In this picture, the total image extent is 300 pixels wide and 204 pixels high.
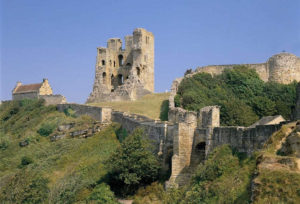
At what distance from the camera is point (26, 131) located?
44.5 m

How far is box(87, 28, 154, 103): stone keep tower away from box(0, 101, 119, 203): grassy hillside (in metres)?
7.60

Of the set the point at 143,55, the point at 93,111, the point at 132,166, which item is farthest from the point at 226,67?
the point at 132,166

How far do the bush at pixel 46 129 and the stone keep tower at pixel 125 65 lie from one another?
10.5 meters

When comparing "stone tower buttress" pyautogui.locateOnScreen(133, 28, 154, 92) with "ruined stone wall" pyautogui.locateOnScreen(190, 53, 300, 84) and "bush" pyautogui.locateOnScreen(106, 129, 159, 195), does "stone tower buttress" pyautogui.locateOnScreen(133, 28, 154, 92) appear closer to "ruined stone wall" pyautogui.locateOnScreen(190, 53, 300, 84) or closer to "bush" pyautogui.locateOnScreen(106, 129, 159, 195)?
"ruined stone wall" pyautogui.locateOnScreen(190, 53, 300, 84)

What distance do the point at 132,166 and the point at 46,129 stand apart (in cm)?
1903

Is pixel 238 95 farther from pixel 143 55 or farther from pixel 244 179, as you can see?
pixel 244 179

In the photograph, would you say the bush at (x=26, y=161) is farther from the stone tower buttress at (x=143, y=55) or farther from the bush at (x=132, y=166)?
the stone tower buttress at (x=143, y=55)

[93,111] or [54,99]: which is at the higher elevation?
[54,99]

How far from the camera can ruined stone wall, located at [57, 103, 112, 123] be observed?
40.0m

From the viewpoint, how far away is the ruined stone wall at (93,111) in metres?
40.0

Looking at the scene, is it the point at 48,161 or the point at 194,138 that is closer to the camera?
the point at 194,138

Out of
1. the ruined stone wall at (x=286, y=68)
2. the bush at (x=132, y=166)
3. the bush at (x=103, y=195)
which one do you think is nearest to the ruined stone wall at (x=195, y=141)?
the bush at (x=132, y=166)

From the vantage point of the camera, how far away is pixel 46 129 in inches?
1650

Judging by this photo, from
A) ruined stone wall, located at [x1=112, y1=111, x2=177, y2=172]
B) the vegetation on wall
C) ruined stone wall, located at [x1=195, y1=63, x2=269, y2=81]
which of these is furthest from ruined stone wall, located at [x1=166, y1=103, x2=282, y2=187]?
ruined stone wall, located at [x1=195, y1=63, x2=269, y2=81]
